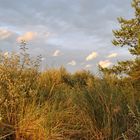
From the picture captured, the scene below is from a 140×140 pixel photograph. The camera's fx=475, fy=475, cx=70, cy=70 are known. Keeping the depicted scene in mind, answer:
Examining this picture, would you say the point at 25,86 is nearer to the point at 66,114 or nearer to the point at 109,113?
the point at 66,114

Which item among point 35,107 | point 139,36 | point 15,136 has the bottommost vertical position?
point 15,136

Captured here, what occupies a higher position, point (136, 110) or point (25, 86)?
point (25, 86)

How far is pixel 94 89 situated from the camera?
9516 millimetres

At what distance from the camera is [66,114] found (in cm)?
913

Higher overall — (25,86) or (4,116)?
(25,86)

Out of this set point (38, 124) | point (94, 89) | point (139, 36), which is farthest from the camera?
point (139, 36)

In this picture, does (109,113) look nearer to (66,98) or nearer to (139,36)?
(66,98)

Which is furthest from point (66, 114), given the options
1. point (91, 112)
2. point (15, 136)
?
point (15, 136)

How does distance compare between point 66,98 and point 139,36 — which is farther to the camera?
point 139,36

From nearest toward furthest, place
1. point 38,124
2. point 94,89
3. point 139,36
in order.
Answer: point 38,124
point 94,89
point 139,36

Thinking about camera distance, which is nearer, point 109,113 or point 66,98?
point 109,113

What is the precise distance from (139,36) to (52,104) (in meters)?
14.7

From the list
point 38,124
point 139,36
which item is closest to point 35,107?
point 38,124

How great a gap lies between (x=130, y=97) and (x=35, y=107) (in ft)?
6.12
